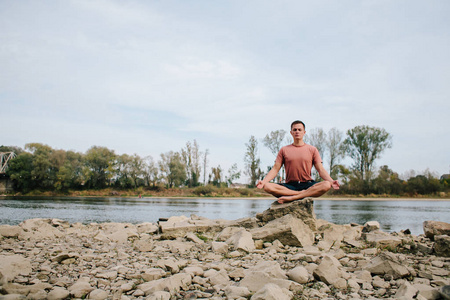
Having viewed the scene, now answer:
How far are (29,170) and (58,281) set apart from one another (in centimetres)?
5244

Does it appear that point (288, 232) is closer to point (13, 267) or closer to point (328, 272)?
point (328, 272)

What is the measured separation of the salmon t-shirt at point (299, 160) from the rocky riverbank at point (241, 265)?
0.60 metres

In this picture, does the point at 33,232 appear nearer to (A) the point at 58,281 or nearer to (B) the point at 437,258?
(A) the point at 58,281

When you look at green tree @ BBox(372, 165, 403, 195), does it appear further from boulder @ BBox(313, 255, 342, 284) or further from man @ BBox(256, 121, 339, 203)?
boulder @ BBox(313, 255, 342, 284)

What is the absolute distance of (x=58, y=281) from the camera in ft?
11.4

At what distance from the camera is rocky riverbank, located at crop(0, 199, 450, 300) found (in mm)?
3160

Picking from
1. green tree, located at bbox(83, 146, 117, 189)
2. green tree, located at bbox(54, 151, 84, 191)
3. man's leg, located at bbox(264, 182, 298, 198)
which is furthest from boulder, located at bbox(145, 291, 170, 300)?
green tree, located at bbox(83, 146, 117, 189)

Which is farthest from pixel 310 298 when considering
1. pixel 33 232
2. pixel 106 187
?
pixel 106 187

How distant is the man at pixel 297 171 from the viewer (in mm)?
5965

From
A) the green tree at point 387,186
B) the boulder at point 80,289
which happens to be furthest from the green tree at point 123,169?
the boulder at point 80,289

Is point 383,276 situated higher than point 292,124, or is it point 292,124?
point 292,124

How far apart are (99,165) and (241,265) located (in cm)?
4951

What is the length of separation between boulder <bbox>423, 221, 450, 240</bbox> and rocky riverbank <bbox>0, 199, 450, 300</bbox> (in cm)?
2

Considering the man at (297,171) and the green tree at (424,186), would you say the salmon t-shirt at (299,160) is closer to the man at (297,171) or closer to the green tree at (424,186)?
the man at (297,171)
